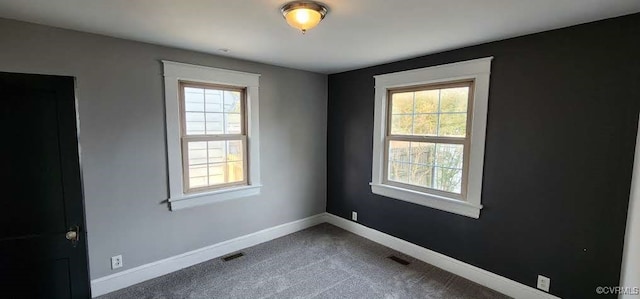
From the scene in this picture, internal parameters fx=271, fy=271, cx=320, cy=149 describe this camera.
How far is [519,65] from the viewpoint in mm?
2320

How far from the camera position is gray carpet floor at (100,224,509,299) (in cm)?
248

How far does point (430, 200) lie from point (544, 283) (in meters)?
1.12

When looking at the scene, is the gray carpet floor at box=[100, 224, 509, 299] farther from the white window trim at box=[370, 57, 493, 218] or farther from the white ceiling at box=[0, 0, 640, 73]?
the white ceiling at box=[0, 0, 640, 73]

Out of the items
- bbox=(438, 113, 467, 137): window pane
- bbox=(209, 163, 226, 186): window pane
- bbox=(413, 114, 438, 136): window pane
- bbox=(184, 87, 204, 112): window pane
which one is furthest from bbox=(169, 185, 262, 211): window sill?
bbox=(438, 113, 467, 137): window pane

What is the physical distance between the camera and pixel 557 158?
2170 mm

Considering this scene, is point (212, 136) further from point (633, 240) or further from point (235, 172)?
point (633, 240)

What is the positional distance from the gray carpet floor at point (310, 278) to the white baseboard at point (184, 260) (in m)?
0.07

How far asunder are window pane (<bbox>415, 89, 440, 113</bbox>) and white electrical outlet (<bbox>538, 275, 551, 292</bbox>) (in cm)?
176

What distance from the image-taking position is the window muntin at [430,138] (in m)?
2.78

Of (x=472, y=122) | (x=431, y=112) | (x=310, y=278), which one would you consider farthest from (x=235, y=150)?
(x=472, y=122)

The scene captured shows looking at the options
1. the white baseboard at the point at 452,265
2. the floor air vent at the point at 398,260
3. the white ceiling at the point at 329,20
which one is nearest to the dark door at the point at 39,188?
the white ceiling at the point at 329,20

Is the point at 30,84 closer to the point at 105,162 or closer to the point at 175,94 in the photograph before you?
the point at 105,162

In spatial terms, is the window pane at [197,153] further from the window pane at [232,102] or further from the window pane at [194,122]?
the window pane at [232,102]

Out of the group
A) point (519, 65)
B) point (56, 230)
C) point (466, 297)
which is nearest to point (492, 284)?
point (466, 297)
